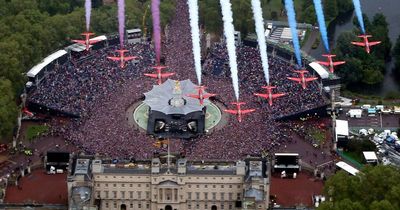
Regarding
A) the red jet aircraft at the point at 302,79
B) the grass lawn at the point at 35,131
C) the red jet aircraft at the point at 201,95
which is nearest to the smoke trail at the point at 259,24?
the red jet aircraft at the point at 201,95

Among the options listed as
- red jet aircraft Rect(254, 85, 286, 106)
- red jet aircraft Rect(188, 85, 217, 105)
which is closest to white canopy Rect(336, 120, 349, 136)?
red jet aircraft Rect(254, 85, 286, 106)

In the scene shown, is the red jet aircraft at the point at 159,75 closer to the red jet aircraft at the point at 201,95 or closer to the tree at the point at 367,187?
the red jet aircraft at the point at 201,95

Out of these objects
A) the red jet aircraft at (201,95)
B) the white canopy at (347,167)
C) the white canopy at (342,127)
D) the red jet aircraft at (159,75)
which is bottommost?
the white canopy at (347,167)

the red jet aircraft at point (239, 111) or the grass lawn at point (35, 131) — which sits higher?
the red jet aircraft at point (239, 111)

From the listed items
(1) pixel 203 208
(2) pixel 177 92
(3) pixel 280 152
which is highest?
(2) pixel 177 92

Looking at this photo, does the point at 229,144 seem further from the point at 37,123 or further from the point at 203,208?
the point at 37,123

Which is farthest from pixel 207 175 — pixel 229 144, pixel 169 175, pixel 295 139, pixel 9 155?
pixel 9 155
